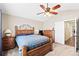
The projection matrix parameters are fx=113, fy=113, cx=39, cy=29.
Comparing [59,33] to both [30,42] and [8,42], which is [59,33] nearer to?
[30,42]

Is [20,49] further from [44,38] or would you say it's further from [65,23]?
[65,23]

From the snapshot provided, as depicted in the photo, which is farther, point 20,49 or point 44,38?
point 44,38

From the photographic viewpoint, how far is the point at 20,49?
184 centimetres

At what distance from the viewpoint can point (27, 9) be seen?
75.5 inches

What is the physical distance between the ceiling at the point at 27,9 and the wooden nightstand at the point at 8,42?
16.4 inches

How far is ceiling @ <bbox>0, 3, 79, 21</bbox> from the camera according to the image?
186 centimetres

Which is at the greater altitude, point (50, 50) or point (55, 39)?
point (55, 39)

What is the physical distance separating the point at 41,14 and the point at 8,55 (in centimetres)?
89

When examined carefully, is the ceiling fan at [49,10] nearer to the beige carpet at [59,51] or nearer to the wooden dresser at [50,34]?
the wooden dresser at [50,34]

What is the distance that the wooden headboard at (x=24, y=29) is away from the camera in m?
1.93

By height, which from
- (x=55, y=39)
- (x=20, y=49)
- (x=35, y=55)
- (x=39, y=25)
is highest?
(x=39, y=25)

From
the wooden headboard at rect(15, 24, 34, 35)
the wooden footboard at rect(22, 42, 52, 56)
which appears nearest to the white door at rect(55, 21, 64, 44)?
the wooden footboard at rect(22, 42, 52, 56)

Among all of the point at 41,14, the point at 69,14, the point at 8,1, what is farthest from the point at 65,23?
the point at 8,1

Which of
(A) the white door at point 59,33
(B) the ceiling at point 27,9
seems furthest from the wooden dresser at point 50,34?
(B) the ceiling at point 27,9
